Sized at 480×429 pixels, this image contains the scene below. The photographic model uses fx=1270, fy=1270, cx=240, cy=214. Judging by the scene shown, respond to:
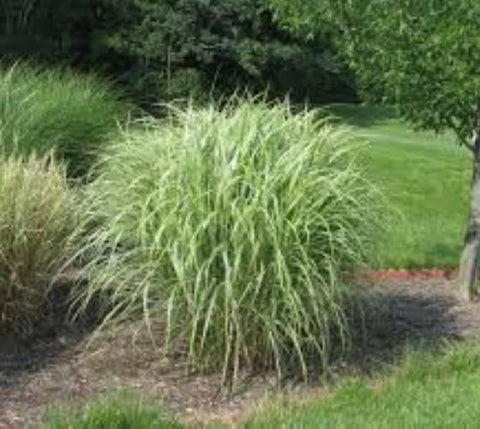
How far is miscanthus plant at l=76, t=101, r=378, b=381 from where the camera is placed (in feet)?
22.5

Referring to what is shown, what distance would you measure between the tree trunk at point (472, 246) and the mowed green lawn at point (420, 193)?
0.57 m

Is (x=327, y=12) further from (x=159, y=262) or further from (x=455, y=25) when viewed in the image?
(x=159, y=262)

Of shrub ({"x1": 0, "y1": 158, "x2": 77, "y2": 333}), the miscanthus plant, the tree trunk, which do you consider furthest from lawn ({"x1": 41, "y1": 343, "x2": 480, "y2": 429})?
the tree trunk

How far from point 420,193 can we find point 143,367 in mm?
10897

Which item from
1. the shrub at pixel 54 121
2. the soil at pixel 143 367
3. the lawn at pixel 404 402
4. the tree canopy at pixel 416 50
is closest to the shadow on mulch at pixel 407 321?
the soil at pixel 143 367

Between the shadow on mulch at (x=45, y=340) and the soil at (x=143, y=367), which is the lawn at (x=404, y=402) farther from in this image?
the shadow on mulch at (x=45, y=340)

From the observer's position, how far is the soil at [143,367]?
645cm

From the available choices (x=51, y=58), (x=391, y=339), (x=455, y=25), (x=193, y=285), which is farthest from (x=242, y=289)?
(x=51, y=58)

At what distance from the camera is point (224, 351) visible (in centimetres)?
701

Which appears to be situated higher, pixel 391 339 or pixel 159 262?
pixel 159 262

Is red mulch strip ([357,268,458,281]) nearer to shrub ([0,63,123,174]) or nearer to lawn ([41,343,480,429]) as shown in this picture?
shrub ([0,63,123,174])

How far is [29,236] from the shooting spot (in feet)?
24.5

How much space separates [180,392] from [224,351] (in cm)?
39

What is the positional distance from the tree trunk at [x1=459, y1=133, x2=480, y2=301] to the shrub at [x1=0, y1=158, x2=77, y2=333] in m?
3.18
